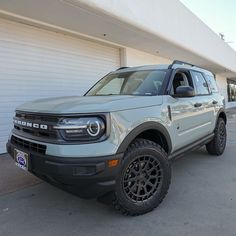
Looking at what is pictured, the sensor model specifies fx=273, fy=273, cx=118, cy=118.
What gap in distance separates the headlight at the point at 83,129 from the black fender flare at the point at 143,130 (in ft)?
0.99

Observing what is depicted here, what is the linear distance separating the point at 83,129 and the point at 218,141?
13.6ft

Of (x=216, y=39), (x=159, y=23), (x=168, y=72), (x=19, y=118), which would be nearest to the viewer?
(x=19, y=118)

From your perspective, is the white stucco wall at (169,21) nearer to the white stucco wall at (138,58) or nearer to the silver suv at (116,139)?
the white stucco wall at (138,58)

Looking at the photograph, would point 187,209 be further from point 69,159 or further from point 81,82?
point 81,82

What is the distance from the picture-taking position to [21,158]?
10.9 ft

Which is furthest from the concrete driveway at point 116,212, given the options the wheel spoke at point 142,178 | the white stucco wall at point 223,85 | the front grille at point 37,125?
the white stucco wall at point 223,85

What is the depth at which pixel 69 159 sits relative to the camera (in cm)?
277

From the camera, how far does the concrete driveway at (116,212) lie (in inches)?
118

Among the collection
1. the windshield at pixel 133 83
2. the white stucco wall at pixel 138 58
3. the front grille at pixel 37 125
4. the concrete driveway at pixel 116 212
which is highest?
the white stucco wall at pixel 138 58

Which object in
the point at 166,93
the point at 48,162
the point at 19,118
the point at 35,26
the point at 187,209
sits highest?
the point at 35,26

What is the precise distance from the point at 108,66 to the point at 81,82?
5.46 ft

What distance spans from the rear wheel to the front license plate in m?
4.22

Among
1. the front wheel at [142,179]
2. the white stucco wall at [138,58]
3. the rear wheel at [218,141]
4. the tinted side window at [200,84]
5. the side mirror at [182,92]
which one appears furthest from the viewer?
the white stucco wall at [138,58]

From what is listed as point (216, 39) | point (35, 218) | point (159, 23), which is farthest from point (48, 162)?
point (216, 39)
